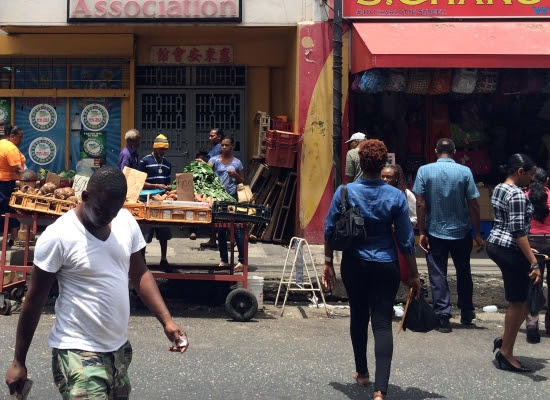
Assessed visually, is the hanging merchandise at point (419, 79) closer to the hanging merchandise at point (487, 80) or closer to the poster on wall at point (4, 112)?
the hanging merchandise at point (487, 80)

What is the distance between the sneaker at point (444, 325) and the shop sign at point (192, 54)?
6.93 m

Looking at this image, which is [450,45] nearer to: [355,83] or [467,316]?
[355,83]

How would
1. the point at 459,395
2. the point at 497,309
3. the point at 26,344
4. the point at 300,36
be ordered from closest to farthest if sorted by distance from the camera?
the point at 26,344, the point at 459,395, the point at 497,309, the point at 300,36

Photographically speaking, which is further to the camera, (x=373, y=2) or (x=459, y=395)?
(x=373, y=2)

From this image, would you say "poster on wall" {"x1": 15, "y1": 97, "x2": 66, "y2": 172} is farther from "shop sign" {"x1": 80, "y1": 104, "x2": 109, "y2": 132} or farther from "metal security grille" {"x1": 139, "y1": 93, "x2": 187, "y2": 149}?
"metal security grille" {"x1": 139, "y1": 93, "x2": 187, "y2": 149}

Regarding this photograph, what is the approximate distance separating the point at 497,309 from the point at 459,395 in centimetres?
350

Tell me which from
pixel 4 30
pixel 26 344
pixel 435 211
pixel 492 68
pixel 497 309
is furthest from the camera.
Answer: pixel 4 30

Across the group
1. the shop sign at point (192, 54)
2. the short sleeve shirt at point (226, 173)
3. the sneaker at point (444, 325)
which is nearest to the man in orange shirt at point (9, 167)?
the short sleeve shirt at point (226, 173)

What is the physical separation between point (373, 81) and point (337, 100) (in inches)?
28.7

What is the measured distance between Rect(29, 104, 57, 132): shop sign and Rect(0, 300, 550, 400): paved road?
5.92 meters

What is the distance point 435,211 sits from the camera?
7645 millimetres

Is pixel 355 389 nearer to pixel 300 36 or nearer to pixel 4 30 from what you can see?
pixel 300 36

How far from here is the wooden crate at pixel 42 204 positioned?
7766mm

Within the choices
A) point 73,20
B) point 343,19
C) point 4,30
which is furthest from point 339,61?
point 4,30
